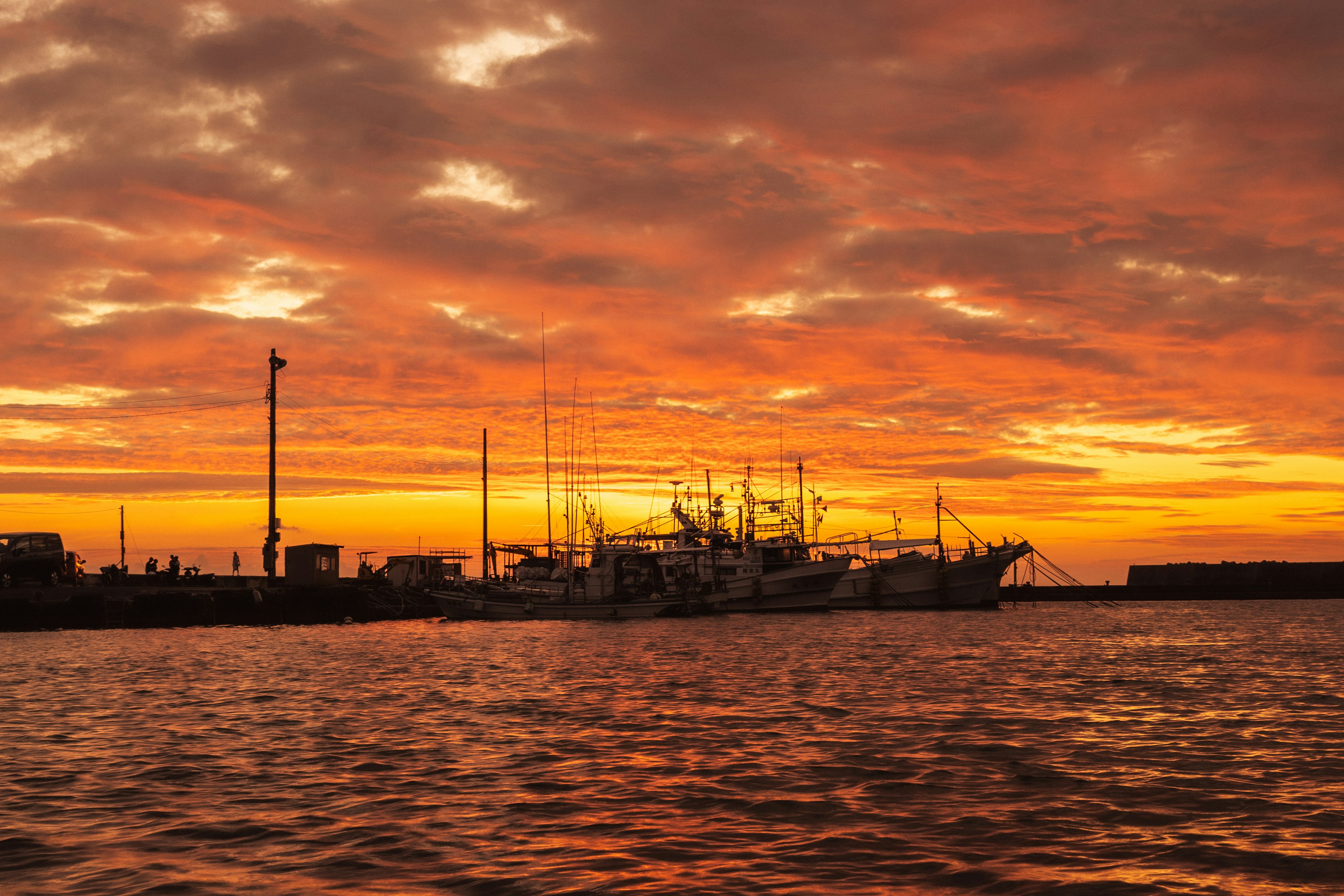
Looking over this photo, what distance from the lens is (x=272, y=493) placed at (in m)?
61.7

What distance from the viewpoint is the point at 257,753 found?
731 inches

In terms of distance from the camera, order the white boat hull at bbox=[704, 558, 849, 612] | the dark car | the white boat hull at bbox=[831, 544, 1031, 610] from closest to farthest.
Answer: the dark car, the white boat hull at bbox=[704, 558, 849, 612], the white boat hull at bbox=[831, 544, 1031, 610]

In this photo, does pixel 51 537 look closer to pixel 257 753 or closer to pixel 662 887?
pixel 257 753

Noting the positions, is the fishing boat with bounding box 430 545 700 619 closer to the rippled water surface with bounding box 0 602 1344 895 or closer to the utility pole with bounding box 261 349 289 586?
the utility pole with bounding box 261 349 289 586

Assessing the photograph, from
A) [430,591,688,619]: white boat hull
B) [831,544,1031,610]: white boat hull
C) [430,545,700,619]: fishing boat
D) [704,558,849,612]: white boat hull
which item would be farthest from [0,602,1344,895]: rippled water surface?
[831,544,1031,610]: white boat hull

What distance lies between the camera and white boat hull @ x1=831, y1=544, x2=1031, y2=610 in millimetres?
92750

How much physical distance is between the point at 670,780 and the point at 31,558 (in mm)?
55172

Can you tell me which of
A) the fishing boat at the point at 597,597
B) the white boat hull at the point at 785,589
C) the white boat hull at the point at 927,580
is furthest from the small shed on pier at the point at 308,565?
the white boat hull at the point at 927,580

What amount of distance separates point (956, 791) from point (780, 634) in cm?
4328

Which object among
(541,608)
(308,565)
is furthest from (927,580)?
(308,565)

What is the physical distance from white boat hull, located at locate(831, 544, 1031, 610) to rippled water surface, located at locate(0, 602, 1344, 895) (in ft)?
186

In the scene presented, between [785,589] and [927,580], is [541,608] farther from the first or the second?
[927,580]

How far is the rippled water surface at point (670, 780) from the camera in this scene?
10.8m

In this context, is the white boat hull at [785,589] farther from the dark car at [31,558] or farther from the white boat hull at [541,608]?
the dark car at [31,558]
